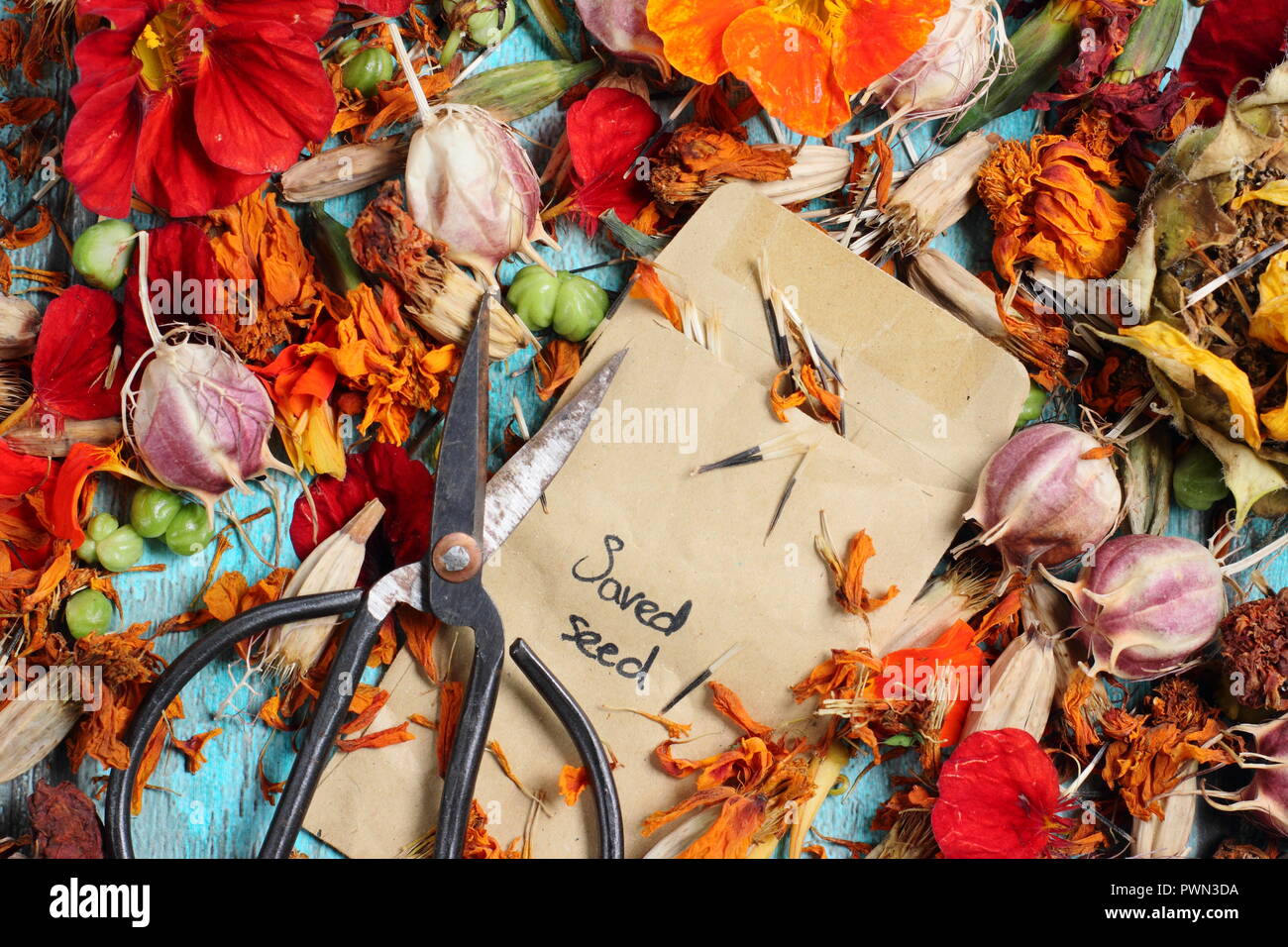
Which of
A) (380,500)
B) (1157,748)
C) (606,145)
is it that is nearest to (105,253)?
(380,500)

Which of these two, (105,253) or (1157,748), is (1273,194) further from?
(105,253)

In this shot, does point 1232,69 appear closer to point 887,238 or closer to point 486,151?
point 887,238

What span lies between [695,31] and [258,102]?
297 millimetres

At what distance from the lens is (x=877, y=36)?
684 mm

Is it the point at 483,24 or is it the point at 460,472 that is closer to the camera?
the point at 460,472

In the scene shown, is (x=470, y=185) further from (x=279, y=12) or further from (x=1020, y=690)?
(x=1020, y=690)

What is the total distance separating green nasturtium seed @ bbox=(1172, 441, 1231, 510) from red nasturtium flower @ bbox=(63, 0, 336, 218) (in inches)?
25.4

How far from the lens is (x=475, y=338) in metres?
0.67

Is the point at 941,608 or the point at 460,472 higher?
the point at 460,472

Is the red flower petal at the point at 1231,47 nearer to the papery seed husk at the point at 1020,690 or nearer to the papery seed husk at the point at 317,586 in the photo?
the papery seed husk at the point at 1020,690

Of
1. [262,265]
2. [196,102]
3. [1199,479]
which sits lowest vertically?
[1199,479]

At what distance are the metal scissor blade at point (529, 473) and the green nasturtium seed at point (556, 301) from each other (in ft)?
0.25
